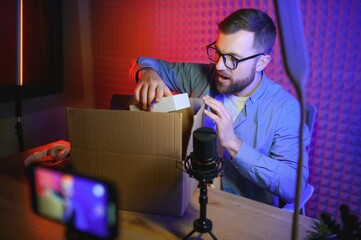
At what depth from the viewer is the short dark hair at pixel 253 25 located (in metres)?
1.42

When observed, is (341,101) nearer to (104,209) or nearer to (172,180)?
(172,180)

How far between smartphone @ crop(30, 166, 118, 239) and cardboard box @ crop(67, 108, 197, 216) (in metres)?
0.33

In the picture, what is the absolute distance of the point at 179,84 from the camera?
73.8 inches

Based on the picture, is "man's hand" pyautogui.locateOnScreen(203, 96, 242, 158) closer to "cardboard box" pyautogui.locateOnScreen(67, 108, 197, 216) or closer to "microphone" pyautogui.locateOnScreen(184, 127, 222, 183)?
"cardboard box" pyautogui.locateOnScreen(67, 108, 197, 216)

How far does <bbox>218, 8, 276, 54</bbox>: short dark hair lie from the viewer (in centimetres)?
142

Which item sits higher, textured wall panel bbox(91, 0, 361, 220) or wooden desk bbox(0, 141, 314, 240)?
textured wall panel bbox(91, 0, 361, 220)

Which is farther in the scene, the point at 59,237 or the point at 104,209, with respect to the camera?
the point at 59,237

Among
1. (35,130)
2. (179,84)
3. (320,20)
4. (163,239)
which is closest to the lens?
(163,239)

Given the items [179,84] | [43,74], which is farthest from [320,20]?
[43,74]

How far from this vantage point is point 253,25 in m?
1.43

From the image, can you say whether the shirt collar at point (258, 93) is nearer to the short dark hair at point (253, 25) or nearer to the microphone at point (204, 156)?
the short dark hair at point (253, 25)

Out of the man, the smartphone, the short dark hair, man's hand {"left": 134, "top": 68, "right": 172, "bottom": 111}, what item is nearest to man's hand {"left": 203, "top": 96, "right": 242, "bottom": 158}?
the man

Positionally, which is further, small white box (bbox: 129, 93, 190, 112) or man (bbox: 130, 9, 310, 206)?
man (bbox: 130, 9, 310, 206)

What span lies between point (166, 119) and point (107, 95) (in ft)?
6.23
